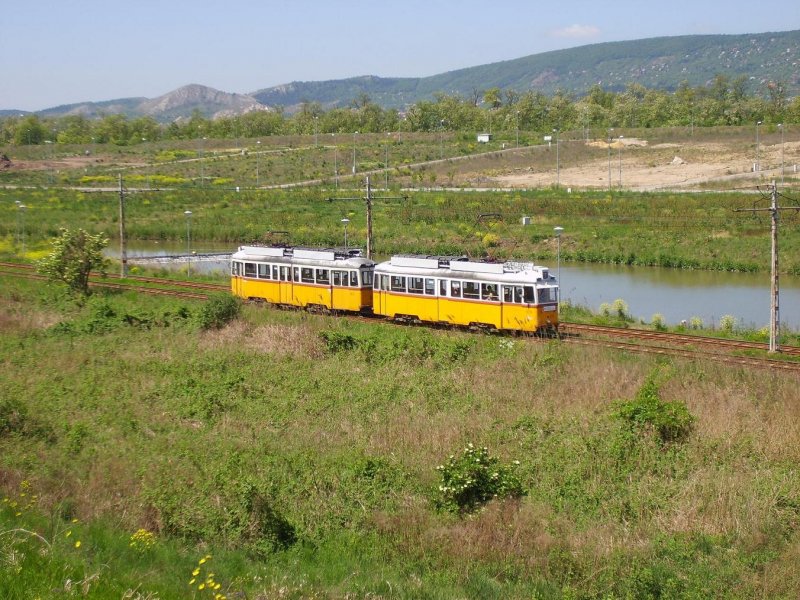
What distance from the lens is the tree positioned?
38.5 metres

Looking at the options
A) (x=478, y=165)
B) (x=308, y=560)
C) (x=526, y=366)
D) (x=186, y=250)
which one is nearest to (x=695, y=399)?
(x=526, y=366)

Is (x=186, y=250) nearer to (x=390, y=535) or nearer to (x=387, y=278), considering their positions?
(x=387, y=278)

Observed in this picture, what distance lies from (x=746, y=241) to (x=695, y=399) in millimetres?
37780

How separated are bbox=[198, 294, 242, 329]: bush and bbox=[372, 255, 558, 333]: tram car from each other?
16.6 feet

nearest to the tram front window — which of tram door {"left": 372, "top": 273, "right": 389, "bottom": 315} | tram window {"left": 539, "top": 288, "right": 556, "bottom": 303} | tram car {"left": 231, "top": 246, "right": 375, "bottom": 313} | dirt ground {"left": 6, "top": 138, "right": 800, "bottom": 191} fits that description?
tram window {"left": 539, "top": 288, "right": 556, "bottom": 303}

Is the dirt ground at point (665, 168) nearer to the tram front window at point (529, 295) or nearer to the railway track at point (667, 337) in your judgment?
the railway track at point (667, 337)

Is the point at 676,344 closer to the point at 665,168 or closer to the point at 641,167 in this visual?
the point at 665,168

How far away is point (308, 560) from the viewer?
14719mm

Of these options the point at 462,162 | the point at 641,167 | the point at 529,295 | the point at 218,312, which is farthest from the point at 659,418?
the point at 462,162

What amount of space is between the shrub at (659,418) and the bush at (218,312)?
1652 centimetres

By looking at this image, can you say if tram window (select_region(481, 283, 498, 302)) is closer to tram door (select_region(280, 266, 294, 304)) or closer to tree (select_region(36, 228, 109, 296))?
tram door (select_region(280, 266, 294, 304))

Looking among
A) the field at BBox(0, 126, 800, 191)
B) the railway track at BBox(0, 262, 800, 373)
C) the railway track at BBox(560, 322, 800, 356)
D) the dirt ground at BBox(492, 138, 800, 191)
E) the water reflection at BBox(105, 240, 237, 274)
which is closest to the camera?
the railway track at BBox(0, 262, 800, 373)

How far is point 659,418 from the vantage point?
19031mm

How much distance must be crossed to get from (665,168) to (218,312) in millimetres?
71414
